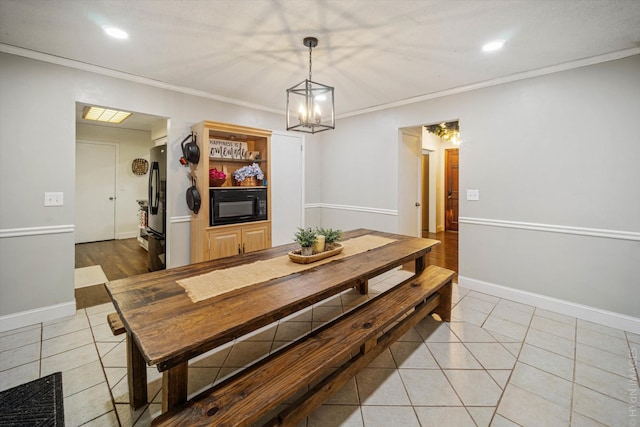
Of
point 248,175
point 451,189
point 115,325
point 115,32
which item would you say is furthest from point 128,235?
point 451,189

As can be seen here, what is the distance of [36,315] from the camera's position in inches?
104

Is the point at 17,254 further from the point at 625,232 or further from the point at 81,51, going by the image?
the point at 625,232

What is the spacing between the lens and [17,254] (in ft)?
8.36

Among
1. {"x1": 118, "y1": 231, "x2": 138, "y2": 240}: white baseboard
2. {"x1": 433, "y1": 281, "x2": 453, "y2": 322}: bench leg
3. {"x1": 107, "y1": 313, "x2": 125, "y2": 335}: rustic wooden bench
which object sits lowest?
{"x1": 433, "y1": 281, "x2": 453, "y2": 322}: bench leg

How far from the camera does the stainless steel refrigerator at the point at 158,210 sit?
3668 millimetres

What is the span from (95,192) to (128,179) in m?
0.67

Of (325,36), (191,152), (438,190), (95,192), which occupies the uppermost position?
(325,36)

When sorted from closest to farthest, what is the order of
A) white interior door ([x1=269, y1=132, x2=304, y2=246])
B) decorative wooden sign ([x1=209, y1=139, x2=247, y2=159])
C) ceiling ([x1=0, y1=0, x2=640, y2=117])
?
ceiling ([x1=0, y1=0, x2=640, y2=117]), decorative wooden sign ([x1=209, y1=139, x2=247, y2=159]), white interior door ([x1=269, y1=132, x2=304, y2=246])

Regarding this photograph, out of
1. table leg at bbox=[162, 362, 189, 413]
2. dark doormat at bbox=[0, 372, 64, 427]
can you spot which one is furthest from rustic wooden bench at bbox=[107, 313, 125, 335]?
dark doormat at bbox=[0, 372, 64, 427]

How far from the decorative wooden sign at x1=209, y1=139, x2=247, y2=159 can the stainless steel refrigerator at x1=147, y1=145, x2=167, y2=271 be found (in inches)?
23.2

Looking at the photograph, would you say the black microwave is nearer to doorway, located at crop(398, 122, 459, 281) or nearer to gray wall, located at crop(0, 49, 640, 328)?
gray wall, located at crop(0, 49, 640, 328)

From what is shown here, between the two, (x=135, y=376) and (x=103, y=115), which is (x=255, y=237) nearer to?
(x=135, y=376)

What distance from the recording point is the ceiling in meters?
1.90

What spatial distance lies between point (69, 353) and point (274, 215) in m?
2.70
